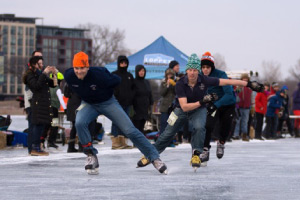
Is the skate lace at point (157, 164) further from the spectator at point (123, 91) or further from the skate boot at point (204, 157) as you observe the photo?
the spectator at point (123, 91)

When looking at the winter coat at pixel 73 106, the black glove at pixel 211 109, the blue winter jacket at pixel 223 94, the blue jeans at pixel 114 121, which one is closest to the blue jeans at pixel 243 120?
the winter coat at pixel 73 106

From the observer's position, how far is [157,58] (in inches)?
835

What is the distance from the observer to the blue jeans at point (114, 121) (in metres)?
8.10

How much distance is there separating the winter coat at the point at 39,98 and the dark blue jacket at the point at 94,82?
3.09 m

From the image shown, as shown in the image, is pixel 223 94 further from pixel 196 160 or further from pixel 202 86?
pixel 196 160

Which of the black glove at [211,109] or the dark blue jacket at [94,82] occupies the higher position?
the dark blue jacket at [94,82]

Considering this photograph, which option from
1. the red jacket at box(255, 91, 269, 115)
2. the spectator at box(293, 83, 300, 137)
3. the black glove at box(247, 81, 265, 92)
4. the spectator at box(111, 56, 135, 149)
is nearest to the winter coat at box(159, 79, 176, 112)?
the spectator at box(111, 56, 135, 149)

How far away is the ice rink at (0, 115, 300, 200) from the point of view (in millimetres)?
6363

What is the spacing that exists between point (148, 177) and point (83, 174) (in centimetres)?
91

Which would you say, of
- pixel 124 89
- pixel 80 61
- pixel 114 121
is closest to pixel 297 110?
pixel 124 89

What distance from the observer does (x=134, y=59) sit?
2152cm

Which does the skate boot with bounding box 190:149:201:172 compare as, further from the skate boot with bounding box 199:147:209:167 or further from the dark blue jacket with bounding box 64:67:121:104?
the dark blue jacket with bounding box 64:67:121:104

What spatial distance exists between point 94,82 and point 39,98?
3.53 meters

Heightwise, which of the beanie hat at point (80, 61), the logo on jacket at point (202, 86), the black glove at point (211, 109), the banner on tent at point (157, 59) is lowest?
the black glove at point (211, 109)
